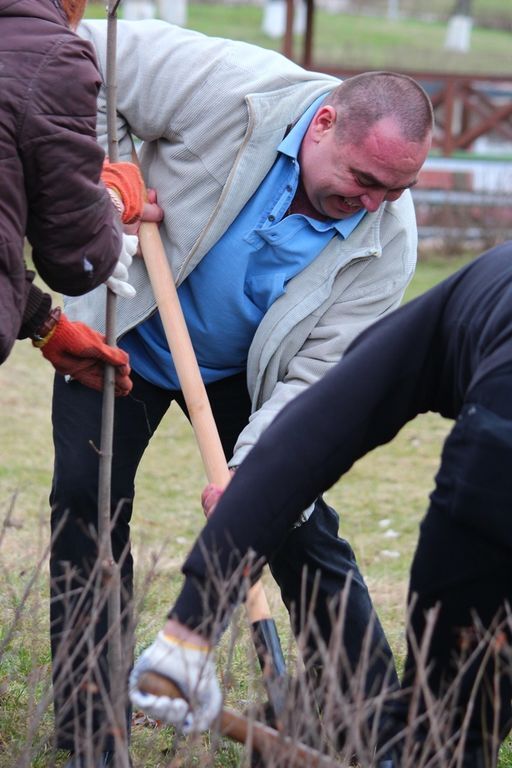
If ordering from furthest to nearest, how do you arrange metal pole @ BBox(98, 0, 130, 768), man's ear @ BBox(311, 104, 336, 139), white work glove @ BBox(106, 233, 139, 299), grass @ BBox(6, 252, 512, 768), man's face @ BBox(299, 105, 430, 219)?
grass @ BBox(6, 252, 512, 768) < man's ear @ BBox(311, 104, 336, 139) < man's face @ BBox(299, 105, 430, 219) < white work glove @ BBox(106, 233, 139, 299) < metal pole @ BBox(98, 0, 130, 768)

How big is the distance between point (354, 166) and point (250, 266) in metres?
0.43

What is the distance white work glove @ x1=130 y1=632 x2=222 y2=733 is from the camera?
2.17 meters

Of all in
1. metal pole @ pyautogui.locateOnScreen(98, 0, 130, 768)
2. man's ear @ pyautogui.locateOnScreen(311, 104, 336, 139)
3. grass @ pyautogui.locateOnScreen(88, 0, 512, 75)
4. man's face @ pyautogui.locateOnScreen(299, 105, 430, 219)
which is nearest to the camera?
metal pole @ pyautogui.locateOnScreen(98, 0, 130, 768)

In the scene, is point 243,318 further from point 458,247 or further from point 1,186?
point 458,247

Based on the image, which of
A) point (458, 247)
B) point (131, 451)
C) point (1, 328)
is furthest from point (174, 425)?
point (458, 247)

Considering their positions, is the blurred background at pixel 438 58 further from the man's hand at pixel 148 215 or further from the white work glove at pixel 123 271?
the white work glove at pixel 123 271

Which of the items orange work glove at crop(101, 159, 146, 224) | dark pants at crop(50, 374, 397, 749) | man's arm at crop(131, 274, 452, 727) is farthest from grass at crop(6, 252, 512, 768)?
orange work glove at crop(101, 159, 146, 224)

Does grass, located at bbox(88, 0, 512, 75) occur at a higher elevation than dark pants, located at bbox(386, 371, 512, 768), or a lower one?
lower

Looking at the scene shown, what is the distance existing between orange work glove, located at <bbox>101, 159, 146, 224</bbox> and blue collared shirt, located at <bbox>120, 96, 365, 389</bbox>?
0.26 m

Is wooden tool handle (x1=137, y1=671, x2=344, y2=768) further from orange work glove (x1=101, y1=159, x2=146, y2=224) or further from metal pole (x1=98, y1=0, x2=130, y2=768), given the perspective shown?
orange work glove (x1=101, y1=159, x2=146, y2=224)

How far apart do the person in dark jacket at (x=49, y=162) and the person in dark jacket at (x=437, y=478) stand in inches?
27.6

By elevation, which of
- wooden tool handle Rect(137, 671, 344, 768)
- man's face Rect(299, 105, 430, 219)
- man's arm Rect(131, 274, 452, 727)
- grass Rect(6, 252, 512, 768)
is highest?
man's face Rect(299, 105, 430, 219)

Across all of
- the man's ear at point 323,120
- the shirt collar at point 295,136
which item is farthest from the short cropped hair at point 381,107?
the shirt collar at point 295,136

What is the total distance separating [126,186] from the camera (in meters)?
3.23
